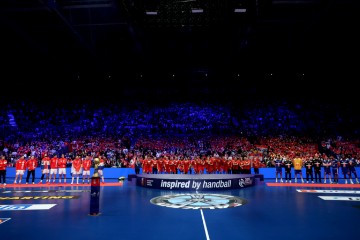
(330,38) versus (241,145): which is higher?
(330,38)

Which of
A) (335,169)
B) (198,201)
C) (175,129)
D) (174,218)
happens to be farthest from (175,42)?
(174,218)

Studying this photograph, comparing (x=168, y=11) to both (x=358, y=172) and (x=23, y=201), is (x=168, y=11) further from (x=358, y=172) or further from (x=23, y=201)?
(x=358, y=172)

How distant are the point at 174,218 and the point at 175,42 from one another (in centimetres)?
1702

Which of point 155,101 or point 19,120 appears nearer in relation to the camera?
point 19,120

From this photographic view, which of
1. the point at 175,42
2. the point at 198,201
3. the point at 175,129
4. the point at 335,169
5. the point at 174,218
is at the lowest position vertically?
the point at 174,218

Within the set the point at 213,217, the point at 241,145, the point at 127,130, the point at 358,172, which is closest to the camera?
the point at 213,217

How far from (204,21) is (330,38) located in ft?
36.1

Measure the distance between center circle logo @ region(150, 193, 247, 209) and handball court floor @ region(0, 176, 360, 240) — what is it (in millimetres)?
281

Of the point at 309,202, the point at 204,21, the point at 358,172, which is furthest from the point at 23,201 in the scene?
Result: the point at 358,172

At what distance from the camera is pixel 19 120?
29094 mm

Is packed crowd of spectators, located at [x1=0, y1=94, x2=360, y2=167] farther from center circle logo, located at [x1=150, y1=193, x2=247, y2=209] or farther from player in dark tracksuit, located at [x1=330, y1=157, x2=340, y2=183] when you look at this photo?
center circle logo, located at [x1=150, y1=193, x2=247, y2=209]

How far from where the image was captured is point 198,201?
10547mm

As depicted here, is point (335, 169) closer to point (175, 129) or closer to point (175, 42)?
point (175, 42)

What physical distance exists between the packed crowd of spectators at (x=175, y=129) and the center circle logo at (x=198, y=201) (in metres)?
10.4
